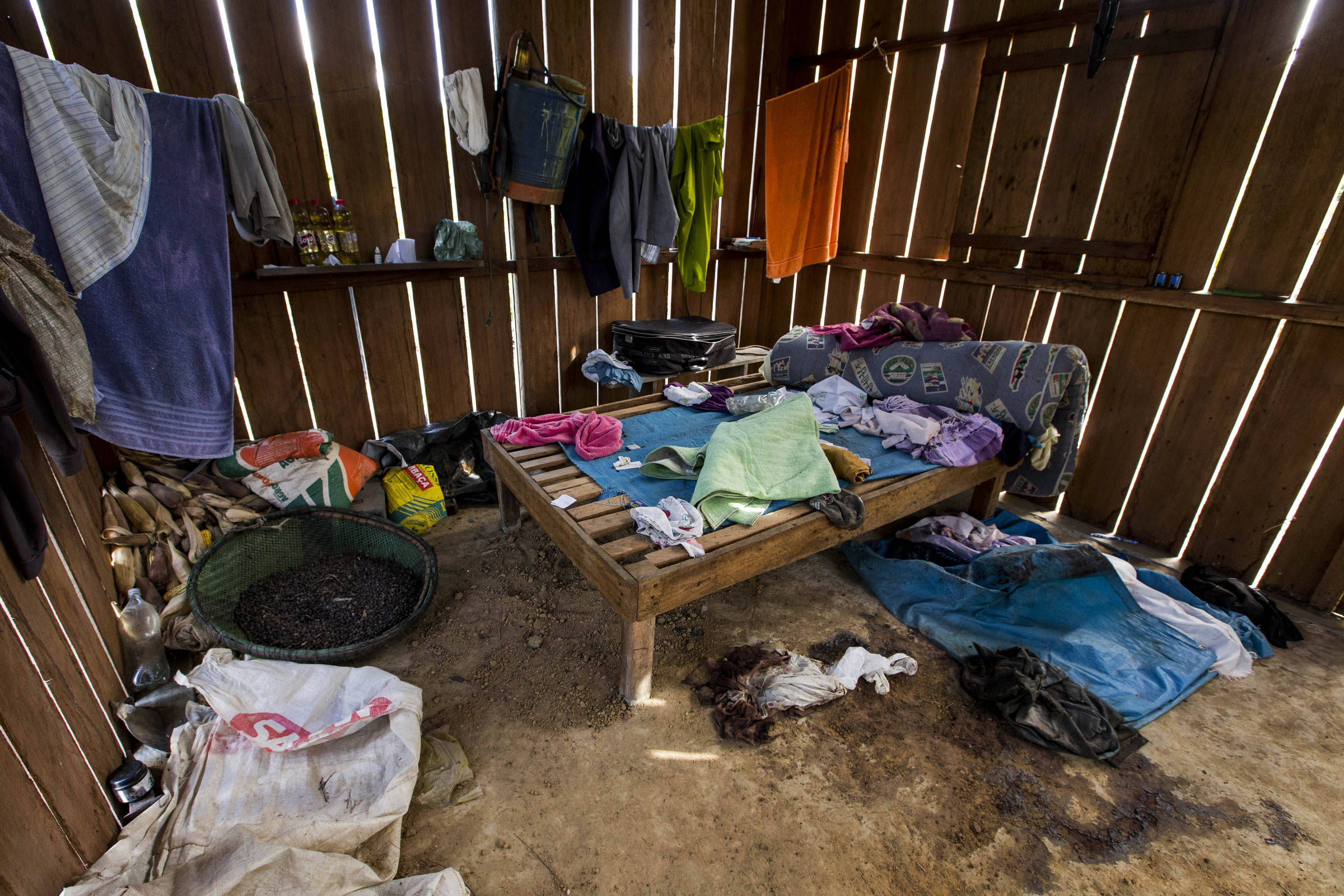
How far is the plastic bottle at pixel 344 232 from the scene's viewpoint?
2.99m

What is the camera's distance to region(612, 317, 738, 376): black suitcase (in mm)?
3898

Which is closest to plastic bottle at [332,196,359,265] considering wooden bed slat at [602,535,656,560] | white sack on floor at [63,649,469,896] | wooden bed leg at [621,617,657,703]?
white sack on floor at [63,649,469,896]

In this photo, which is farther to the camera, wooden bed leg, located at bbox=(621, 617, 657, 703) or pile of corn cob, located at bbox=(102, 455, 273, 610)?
pile of corn cob, located at bbox=(102, 455, 273, 610)

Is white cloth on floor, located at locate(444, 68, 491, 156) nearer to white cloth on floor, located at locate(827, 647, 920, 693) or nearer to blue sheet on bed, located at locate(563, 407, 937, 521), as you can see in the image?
blue sheet on bed, located at locate(563, 407, 937, 521)

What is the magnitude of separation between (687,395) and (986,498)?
1810mm

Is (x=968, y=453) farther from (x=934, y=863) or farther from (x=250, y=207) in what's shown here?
(x=250, y=207)

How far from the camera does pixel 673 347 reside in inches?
154

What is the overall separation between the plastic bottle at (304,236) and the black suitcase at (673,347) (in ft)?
6.10

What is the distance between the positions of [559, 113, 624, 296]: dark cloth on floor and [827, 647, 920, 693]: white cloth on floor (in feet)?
8.78

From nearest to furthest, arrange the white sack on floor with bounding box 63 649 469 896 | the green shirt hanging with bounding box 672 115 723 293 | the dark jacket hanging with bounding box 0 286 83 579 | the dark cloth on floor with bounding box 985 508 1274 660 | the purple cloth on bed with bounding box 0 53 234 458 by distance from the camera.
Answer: the dark jacket hanging with bounding box 0 286 83 579 < the white sack on floor with bounding box 63 649 469 896 < the purple cloth on bed with bounding box 0 53 234 458 < the dark cloth on floor with bounding box 985 508 1274 660 < the green shirt hanging with bounding box 672 115 723 293

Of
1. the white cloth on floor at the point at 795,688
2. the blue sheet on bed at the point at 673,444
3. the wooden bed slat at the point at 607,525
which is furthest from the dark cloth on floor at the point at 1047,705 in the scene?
the wooden bed slat at the point at 607,525

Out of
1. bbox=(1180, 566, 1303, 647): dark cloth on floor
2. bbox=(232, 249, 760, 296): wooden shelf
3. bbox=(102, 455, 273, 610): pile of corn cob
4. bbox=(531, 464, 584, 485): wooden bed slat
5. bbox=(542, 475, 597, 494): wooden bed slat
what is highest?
bbox=(232, 249, 760, 296): wooden shelf

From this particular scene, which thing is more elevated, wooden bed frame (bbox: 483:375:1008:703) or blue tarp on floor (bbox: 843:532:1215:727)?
wooden bed frame (bbox: 483:375:1008:703)

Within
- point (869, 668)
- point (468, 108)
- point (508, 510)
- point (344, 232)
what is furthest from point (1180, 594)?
point (344, 232)
